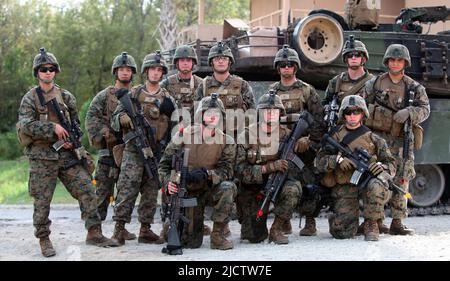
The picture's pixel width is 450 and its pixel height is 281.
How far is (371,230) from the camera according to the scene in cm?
818

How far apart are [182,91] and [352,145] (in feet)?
7.32

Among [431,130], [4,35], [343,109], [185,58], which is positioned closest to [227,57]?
[185,58]

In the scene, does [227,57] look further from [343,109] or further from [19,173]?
[19,173]

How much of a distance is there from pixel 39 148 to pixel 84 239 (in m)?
1.51

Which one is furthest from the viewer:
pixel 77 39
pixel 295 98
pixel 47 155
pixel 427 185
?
pixel 77 39

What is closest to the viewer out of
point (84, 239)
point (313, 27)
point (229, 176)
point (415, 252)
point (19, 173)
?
point (415, 252)

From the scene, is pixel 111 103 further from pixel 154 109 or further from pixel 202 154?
pixel 202 154

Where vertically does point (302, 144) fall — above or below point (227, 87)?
below

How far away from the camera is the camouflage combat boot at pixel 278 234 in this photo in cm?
810

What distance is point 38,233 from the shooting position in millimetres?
7617

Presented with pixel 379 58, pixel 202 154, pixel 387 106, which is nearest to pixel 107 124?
pixel 202 154

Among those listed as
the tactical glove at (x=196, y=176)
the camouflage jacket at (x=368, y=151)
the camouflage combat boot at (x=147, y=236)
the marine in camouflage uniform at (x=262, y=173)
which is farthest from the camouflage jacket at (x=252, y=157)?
the camouflage combat boot at (x=147, y=236)

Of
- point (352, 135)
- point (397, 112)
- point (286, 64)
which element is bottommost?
point (352, 135)
